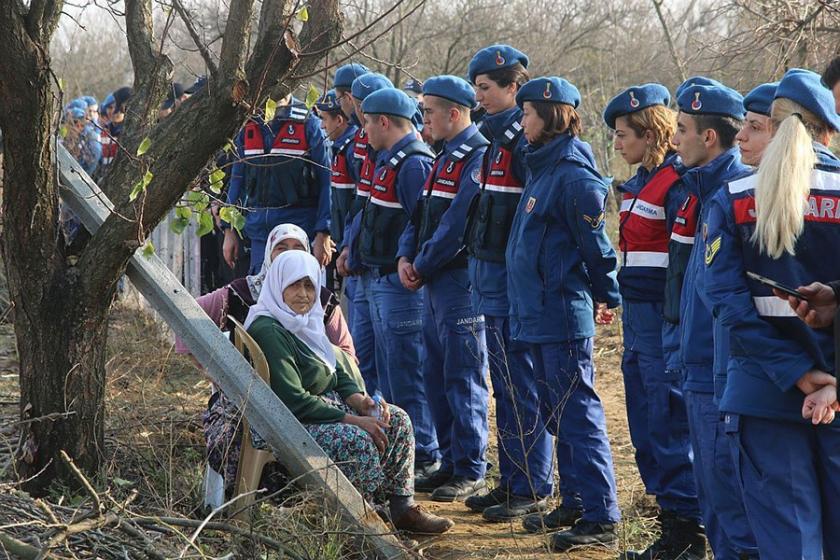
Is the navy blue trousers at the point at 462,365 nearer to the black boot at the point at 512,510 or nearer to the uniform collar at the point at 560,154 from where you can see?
the black boot at the point at 512,510

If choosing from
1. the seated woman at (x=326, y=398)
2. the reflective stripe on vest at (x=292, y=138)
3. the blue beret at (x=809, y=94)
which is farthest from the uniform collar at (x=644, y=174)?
the reflective stripe on vest at (x=292, y=138)

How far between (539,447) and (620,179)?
14.4m

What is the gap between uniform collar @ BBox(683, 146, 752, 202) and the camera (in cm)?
517

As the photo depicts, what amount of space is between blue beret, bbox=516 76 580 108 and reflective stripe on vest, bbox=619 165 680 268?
0.73m

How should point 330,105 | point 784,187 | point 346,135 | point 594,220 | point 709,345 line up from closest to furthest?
1. point 784,187
2. point 709,345
3. point 594,220
4. point 346,135
5. point 330,105

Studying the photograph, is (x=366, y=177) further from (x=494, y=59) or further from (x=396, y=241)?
(x=494, y=59)

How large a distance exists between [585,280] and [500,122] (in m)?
1.15

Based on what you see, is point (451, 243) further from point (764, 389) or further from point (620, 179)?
point (620, 179)

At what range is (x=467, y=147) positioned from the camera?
6988mm

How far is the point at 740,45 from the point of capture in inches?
405

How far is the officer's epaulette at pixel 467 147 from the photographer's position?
6.96 meters

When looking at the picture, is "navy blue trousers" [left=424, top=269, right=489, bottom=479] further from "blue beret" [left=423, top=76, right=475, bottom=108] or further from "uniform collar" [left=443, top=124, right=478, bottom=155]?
"blue beret" [left=423, top=76, right=475, bottom=108]

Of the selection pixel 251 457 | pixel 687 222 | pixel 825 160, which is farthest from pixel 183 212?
pixel 825 160

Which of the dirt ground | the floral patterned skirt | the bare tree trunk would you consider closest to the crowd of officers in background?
the dirt ground
